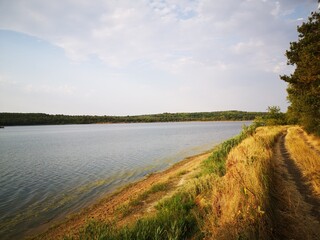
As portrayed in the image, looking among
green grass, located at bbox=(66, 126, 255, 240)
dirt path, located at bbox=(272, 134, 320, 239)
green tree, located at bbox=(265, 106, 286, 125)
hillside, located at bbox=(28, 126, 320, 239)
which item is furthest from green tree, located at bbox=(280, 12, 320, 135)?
green tree, located at bbox=(265, 106, 286, 125)

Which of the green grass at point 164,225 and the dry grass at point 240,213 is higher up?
the dry grass at point 240,213

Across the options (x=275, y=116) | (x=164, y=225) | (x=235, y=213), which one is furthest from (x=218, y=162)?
(x=275, y=116)

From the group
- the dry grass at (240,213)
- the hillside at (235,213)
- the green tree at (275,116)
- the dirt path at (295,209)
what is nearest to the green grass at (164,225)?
the hillside at (235,213)

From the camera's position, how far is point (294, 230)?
193 inches

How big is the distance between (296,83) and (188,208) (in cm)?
1661

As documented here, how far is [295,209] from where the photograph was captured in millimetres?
5793

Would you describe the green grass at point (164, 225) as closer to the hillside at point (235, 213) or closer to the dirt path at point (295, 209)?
the hillside at point (235, 213)

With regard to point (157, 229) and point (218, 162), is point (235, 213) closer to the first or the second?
point (157, 229)

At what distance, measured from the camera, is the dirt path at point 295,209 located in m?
4.79

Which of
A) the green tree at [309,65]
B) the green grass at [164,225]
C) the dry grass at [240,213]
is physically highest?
the green tree at [309,65]

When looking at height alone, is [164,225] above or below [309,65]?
below

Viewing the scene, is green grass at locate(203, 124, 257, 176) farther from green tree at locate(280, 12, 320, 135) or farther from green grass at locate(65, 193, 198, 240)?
green tree at locate(280, 12, 320, 135)

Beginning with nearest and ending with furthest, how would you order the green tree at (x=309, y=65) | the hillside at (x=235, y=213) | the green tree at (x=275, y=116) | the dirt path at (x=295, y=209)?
1. the hillside at (x=235, y=213)
2. the dirt path at (x=295, y=209)
3. the green tree at (x=309, y=65)
4. the green tree at (x=275, y=116)

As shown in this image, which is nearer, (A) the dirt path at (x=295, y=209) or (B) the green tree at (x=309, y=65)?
(A) the dirt path at (x=295, y=209)
